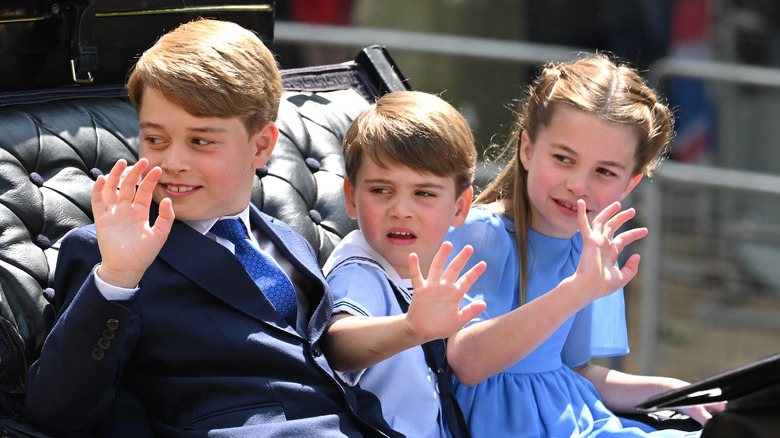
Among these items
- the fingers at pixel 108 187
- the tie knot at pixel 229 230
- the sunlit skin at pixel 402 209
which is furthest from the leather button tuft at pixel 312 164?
the fingers at pixel 108 187

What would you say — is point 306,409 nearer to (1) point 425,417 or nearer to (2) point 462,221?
(1) point 425,417

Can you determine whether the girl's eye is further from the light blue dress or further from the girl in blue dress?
the light blue dress

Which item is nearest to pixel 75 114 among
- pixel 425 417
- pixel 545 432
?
pixel 425 417

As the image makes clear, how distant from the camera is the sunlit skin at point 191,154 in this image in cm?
188

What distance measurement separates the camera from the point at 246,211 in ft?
6.76

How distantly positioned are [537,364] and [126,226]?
1014mm

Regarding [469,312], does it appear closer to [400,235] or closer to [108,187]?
[400,235]

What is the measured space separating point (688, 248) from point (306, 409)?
3424 millimetres

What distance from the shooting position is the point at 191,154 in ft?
6.21

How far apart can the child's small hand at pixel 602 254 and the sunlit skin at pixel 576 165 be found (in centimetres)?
28

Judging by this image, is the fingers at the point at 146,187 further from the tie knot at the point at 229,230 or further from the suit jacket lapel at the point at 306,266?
the suit jacket lapel at the point at 306,266

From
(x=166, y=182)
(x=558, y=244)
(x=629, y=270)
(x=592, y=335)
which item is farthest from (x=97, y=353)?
(x=592, y=335)

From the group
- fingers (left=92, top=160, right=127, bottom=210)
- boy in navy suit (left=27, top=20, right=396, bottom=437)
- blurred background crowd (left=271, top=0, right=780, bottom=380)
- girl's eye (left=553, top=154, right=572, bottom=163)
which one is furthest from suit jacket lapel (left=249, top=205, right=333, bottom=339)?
blurred background crowd (left=271, top=0, right=780, bottom=380)

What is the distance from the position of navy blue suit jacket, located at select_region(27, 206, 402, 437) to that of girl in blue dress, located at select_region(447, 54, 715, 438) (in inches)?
14.0
